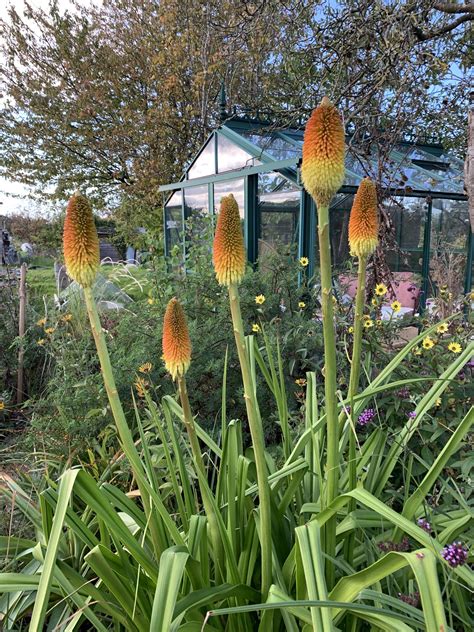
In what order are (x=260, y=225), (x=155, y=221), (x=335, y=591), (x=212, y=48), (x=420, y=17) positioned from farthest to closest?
(x=155, y=221), (x=212, y=48), (x=260, y=225), (x=420, y=17), (x=335, y=591)

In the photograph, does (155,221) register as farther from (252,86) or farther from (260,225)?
(260,225)

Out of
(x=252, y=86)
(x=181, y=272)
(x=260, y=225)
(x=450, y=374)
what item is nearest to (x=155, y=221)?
(x=252, y=86)

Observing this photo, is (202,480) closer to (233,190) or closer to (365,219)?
(365,219)

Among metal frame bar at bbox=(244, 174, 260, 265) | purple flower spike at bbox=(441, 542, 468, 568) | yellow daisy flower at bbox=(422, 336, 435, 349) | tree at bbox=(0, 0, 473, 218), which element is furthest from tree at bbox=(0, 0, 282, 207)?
purple flower spike at bbox=(441, 542, 468, 568)

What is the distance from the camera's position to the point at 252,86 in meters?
10.6

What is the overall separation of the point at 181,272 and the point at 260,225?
10.6 ft

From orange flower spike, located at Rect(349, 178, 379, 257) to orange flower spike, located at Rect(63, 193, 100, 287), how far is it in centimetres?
66

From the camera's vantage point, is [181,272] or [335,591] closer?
[335,591]

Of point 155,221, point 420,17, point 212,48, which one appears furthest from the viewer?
point 155,221

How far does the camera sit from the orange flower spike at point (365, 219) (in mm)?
1151

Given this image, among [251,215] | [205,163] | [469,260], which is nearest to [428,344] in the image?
[251,215]

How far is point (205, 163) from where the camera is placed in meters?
8.77

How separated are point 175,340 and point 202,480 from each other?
1.25 feet

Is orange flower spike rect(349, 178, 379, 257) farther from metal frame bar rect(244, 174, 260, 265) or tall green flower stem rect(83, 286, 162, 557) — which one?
metal frame bar rect(244, 174, 260, 265)
